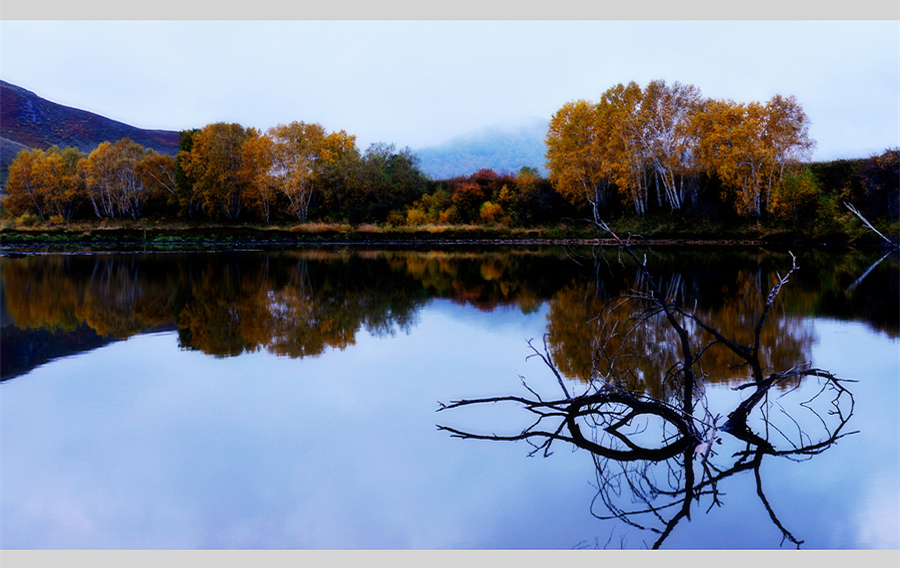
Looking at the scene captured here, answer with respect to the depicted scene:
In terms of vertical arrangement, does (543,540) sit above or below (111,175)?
below

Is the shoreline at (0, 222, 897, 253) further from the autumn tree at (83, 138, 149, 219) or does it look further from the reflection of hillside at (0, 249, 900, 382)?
the reflection of hillside at (0, 249, 900, 382)

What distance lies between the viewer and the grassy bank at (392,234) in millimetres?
31469

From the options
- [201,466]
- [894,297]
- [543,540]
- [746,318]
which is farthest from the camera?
[894,297]

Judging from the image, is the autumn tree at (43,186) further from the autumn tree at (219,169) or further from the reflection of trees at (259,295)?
the reflection of trees at (259,295)

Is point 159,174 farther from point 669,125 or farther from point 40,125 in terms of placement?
point 40,125

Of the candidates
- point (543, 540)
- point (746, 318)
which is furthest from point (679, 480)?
point (746, 318)

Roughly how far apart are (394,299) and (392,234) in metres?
26.0

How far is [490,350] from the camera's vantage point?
8219 millimetres

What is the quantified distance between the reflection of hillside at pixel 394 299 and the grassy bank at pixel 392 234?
31.5ft

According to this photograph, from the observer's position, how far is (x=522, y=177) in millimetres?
40688

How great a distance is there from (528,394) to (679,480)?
6.71 ft

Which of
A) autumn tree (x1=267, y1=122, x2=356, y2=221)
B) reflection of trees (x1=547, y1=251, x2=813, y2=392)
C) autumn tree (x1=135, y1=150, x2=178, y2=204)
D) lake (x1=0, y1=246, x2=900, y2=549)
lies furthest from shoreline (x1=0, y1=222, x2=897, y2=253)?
lake (x1=0, y1=246, x2=900, y2=549)

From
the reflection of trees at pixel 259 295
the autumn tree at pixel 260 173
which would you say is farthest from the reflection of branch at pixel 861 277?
the autumn tree at pixel 260 173

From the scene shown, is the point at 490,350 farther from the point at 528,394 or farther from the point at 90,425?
the point at 90,425
